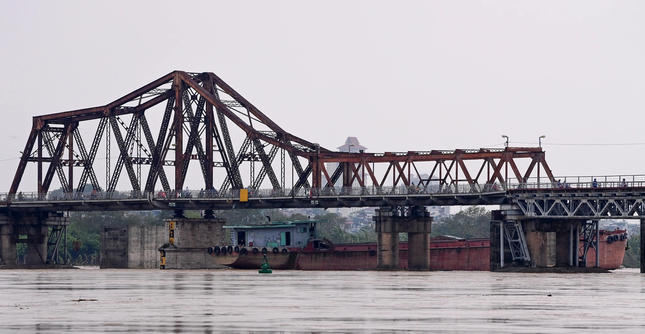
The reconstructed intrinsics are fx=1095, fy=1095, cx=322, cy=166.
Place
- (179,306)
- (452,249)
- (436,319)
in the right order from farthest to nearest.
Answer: (452,249) → (179,306) → (436,319)

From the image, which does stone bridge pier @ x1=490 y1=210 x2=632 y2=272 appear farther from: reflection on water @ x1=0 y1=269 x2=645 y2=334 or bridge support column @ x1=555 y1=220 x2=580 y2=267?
reflection on water @ x1=0 y1=269 x2=645 y2=334

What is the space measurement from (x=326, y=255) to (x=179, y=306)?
249 feet

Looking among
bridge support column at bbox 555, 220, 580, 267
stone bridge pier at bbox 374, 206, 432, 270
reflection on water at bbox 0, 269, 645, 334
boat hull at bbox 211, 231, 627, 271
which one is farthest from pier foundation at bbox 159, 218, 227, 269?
reflection on water at bbox 0, 269, 645, 334

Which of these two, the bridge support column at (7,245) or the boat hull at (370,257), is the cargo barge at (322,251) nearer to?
the boat hull at (370,257)

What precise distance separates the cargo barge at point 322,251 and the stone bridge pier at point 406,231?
4507mm

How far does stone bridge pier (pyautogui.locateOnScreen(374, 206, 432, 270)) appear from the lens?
110000 mm

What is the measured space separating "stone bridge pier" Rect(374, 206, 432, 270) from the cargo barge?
4507 mm

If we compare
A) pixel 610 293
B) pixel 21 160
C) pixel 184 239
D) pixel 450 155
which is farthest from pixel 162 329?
pixel 21 160

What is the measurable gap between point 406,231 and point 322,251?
9.67 m

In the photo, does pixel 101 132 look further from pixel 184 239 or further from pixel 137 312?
pixel 137 312

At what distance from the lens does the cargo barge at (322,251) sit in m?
115

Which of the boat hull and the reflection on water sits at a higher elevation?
the reflection on water

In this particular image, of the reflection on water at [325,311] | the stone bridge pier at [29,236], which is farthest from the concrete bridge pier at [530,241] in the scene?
the stone bridge pier at [29,236]

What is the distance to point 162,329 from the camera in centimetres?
2941
